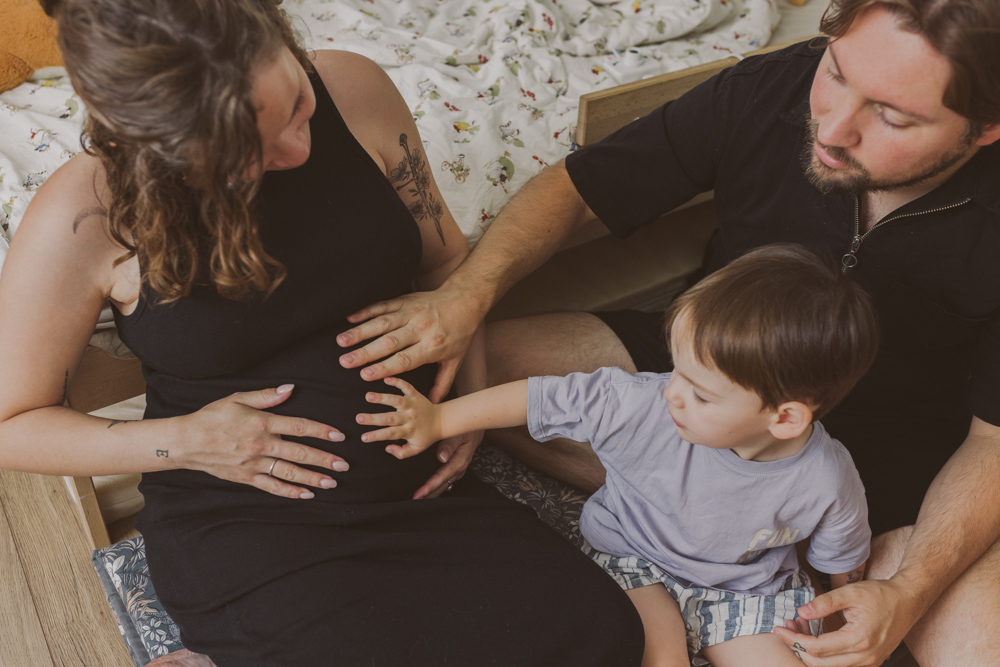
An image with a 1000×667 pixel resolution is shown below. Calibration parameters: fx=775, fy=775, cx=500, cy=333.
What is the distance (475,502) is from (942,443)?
0.78m

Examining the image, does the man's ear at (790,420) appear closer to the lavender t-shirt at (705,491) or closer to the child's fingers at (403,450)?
the lavender t-shirt at (705,491)

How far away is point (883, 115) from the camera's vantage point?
1009 mm

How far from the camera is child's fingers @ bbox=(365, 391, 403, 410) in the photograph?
1063 millimetres

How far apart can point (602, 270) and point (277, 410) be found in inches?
48.1

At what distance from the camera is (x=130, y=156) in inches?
32.3

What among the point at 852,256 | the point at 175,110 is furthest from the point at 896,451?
the point at 175,110

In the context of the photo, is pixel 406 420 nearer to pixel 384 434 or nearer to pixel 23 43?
pixel 384 434

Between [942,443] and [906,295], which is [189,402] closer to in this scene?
[906,295]

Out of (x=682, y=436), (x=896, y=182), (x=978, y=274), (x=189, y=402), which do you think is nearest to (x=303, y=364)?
(x=189, y=402)

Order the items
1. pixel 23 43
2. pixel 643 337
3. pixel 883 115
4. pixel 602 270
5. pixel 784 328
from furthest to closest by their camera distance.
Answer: pixel 602 270, pixel 23 43, pixel 643 337, pixel 883 115, pixel 784 328

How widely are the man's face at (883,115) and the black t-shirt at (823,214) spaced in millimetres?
76

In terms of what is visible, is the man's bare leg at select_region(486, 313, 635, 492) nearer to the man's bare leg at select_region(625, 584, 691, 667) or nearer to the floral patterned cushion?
the floral patterned cushion

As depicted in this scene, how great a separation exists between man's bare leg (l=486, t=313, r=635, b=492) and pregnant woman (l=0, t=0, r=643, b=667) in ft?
Answer: 0.91

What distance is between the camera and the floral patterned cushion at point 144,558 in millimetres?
1218
